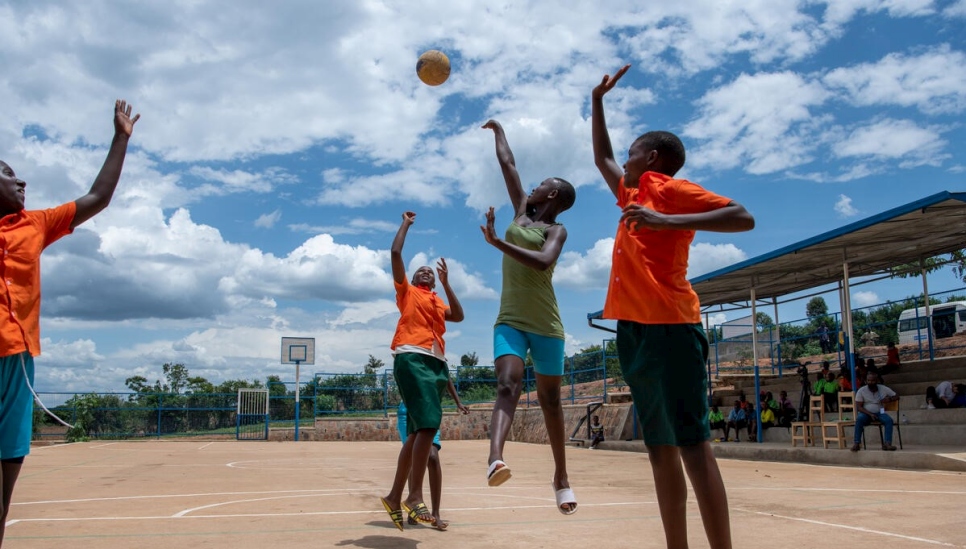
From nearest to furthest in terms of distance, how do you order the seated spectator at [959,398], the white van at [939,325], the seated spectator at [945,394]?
the seated spectator at [959,398] < the seated spectator at [945,394] < the white van at [939,325]

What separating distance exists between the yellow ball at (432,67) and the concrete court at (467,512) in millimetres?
3613

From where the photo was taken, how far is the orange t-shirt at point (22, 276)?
313cm

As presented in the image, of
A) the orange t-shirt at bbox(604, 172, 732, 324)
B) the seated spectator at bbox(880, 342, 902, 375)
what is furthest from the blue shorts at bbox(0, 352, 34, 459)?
the seated spectator at bbox(880, 342, 902, 375)

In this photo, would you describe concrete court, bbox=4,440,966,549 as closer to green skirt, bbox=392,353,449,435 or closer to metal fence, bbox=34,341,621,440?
green skirt, bbox=392,353,449,435

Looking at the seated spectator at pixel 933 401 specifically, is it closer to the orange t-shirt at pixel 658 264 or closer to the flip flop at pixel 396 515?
the flip flop at pixel 396 515

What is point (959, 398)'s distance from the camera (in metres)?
13.7

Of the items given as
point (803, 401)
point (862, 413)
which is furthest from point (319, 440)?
point (862, 413)

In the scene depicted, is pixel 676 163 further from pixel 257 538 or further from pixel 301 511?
pixel 301 511

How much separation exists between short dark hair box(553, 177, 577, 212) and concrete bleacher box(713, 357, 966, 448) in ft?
36.0

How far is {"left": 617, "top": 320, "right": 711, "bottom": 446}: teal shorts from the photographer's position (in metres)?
2.96

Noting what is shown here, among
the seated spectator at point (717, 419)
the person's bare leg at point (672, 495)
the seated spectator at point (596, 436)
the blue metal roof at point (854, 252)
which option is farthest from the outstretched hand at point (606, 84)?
the seated spectator at point (596, 436)

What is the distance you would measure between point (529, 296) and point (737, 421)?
1471cm

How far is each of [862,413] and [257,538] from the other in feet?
36.8

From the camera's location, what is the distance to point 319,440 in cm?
2534
